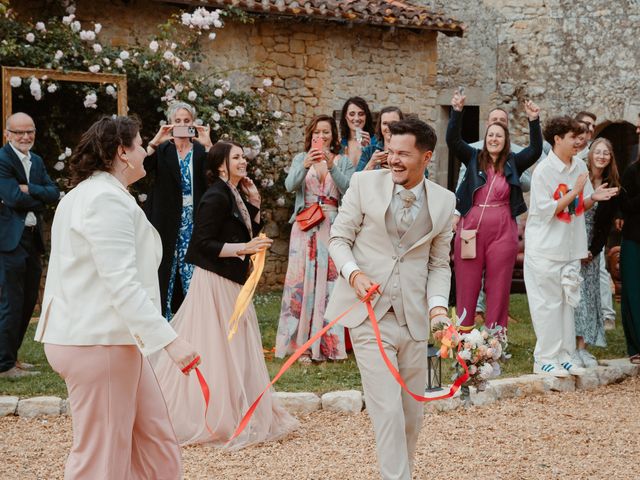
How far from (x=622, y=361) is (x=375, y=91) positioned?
7474 millimetres

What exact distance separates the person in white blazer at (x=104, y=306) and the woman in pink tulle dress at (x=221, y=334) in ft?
6.81

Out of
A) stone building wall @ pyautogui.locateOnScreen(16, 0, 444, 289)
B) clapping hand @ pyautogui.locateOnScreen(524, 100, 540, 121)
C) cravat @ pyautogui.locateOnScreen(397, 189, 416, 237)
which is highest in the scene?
stone building wall @ pyautogui.locateOnScreen(16, 0, 444, 289)

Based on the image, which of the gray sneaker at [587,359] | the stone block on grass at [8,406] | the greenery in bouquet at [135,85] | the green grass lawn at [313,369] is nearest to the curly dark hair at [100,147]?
the stone block on grass at [8,406]

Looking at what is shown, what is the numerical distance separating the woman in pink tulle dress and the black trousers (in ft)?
6.17

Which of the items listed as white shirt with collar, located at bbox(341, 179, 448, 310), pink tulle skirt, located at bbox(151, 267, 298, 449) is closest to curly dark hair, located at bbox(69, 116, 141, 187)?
white shirt with collar, located at bbox(341, 179, 448, 310)

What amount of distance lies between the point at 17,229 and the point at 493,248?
401 cm

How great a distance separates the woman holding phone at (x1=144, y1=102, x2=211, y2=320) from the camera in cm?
761

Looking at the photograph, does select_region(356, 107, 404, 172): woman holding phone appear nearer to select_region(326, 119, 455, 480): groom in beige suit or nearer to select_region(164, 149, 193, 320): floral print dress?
select_region(164, 149, 193, 320): floral print dress

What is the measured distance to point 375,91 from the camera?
14969mm

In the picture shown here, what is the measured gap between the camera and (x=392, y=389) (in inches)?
180

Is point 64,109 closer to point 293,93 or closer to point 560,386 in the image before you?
point 293,93

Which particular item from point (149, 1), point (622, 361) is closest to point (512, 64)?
point (149, 1)

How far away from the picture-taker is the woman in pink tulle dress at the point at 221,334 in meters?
6.14

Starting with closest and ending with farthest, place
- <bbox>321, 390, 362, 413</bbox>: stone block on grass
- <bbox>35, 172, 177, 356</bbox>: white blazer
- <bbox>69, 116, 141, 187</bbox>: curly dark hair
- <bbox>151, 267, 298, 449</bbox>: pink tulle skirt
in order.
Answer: <bbox>35, 172, 177, 356</bbox>: white blazer
<bbox>69, 116, 141, 187</bbox>: curly dark hair
<bbox>151, 267, 298, 449</bbox>: pink tulle skirt
<bbox>321, 390, 362, 413</bbox>: stone block on grass
